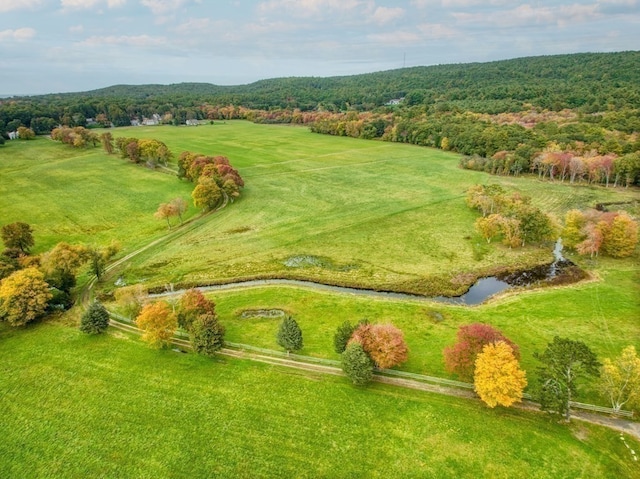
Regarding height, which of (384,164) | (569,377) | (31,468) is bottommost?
(31,468)

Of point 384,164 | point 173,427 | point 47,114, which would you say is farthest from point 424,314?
point 47,114

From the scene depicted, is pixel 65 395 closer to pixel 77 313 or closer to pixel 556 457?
pixel 77 313

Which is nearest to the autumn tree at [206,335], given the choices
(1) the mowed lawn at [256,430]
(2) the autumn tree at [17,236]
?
(1) the mowed lawn at [256,430]

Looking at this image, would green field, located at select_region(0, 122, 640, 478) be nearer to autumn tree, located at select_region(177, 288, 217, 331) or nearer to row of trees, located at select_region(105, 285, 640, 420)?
row of trees, located at select_region(105, 285, 640, 420)

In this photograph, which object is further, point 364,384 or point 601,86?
point 601,86

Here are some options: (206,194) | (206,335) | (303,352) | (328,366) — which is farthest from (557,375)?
(206,194)

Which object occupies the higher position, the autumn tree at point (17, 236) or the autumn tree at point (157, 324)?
the autumn tree at point (17, 236)

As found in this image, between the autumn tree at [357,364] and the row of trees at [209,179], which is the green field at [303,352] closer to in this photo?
the autumn tree at [357,364]
